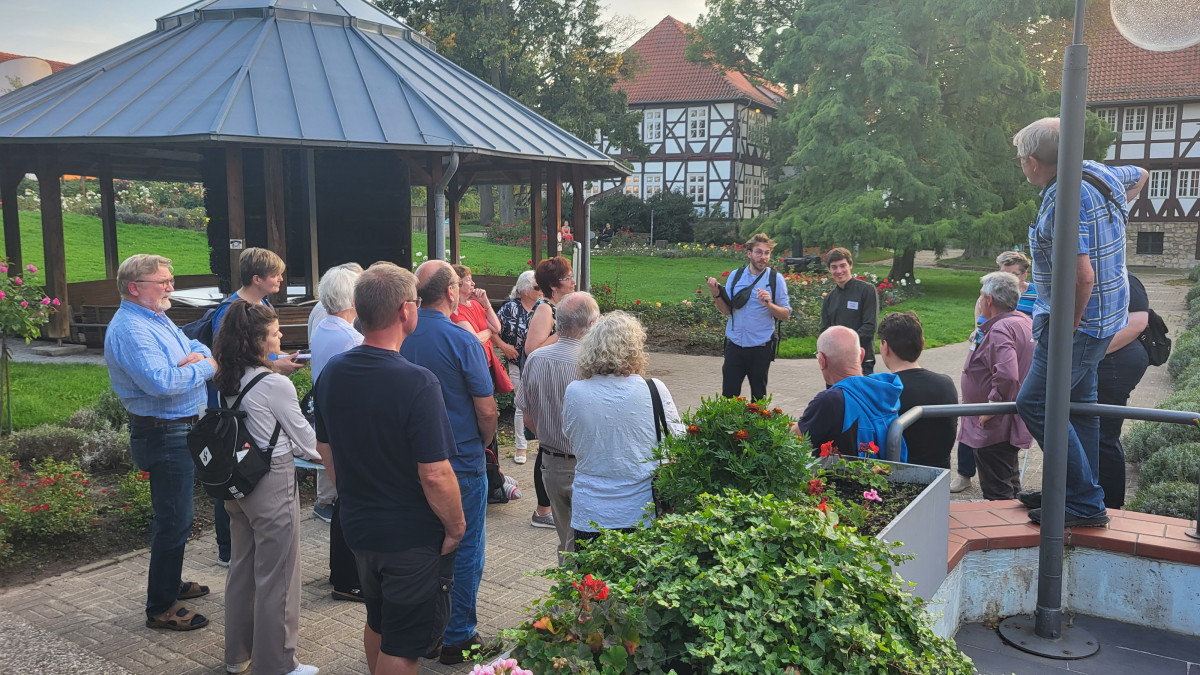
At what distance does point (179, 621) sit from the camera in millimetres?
4539

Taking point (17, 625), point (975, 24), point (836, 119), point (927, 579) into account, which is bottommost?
point (17, 625)

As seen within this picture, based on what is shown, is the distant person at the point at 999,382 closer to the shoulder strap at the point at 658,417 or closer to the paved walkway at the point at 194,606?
the paved walkway at the point at 194,606

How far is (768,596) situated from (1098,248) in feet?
8.53

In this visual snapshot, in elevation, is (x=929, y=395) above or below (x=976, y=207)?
below

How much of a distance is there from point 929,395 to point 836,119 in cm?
2209

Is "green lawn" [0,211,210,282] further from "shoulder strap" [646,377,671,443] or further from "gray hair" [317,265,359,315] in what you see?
"shoulder strap" [646,377,671,443]

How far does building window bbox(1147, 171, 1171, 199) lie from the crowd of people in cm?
3956

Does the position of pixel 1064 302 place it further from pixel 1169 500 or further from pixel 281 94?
pixel 281 94

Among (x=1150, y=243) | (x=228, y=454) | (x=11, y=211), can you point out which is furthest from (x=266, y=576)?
(x=1150, y=243)

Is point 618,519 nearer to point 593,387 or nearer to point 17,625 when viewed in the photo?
point 593,387

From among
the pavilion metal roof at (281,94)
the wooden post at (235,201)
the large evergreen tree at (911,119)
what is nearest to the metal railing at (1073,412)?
the pavilion metal roof at (281,94)

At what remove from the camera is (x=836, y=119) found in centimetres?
2558

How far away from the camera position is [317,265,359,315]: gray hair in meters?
4.94

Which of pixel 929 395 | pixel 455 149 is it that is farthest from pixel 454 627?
pixel 455 149
